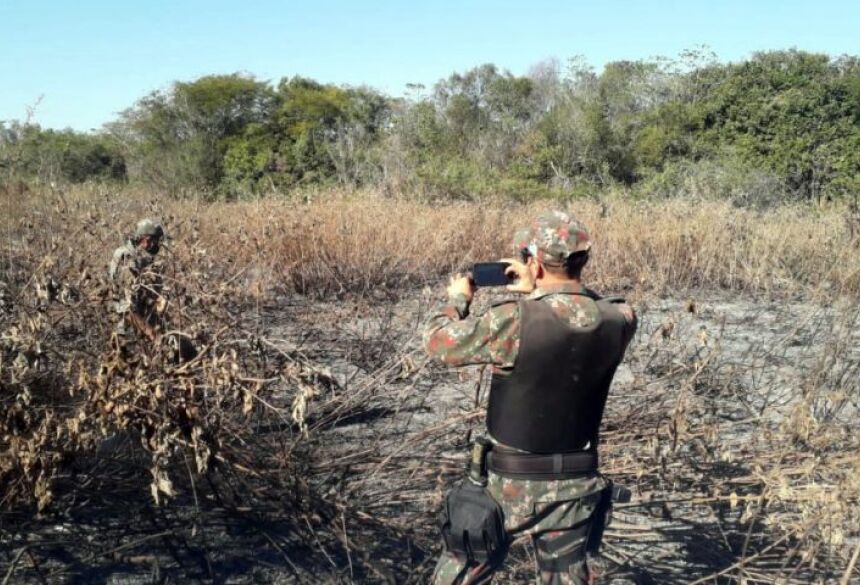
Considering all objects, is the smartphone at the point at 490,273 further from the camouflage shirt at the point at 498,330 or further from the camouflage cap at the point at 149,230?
the camouflage cap at the point at 149,230

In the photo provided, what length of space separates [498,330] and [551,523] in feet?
2.09

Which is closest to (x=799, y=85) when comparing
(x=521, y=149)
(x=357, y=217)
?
(x=521, y=149)

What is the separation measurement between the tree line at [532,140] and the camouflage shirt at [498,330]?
9.54 meters

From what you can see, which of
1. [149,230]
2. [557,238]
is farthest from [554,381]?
[149,230]

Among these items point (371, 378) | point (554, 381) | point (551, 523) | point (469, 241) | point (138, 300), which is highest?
point (138, 300)

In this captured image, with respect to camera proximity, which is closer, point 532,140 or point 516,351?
point 516,351

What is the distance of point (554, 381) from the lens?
2223mm

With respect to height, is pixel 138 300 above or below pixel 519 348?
above

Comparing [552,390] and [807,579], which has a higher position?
[552,390]

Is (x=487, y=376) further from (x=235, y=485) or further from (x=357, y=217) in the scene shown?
(x=357, y=217)

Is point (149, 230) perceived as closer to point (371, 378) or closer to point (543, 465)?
point (371, 378)

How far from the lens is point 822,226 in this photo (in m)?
8.37

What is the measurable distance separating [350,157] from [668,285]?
8.95 m

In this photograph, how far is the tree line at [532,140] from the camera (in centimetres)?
1492
